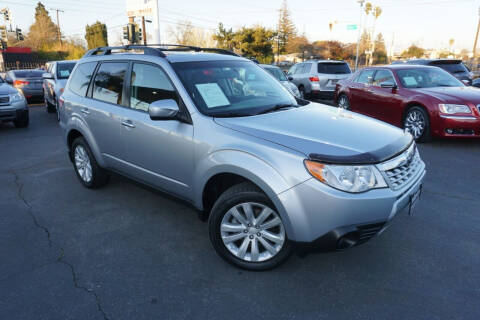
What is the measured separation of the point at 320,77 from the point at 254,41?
114 ft

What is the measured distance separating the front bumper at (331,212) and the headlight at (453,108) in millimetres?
4971

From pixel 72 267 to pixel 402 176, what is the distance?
2.75 m

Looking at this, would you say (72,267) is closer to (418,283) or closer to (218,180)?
(218,180)

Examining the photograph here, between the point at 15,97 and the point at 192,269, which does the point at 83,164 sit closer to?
the point at 192,269

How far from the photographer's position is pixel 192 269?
2.94m

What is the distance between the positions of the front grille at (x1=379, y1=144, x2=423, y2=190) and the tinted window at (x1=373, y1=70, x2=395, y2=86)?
18.0 feet

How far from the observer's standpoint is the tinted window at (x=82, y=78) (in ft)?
14.4

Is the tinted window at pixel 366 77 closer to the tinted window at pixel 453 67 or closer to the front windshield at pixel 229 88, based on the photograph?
the tinted window at pixel 453 67

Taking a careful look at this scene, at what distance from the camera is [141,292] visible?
2648mm

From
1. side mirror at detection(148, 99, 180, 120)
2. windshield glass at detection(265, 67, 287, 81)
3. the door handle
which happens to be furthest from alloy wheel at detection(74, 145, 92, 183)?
windshield glass at detection(265, 67, 287, 81)

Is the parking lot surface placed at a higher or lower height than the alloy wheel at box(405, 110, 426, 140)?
lower

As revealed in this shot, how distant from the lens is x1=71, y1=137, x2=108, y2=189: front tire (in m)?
4.45

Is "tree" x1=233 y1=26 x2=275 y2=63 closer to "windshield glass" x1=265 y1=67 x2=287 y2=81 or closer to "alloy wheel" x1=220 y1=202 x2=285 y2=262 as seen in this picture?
"windshield glass" x1=265 y1=67 x2=287 y2=81

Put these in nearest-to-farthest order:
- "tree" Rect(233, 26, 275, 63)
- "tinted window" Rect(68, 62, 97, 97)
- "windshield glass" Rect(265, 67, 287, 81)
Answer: "tinted window" Rect(68, 62, 97, 97) < "windshield glass" Rect(265, 67, 287, 81) < "tree" Rect(233, 26, 275, 63)
